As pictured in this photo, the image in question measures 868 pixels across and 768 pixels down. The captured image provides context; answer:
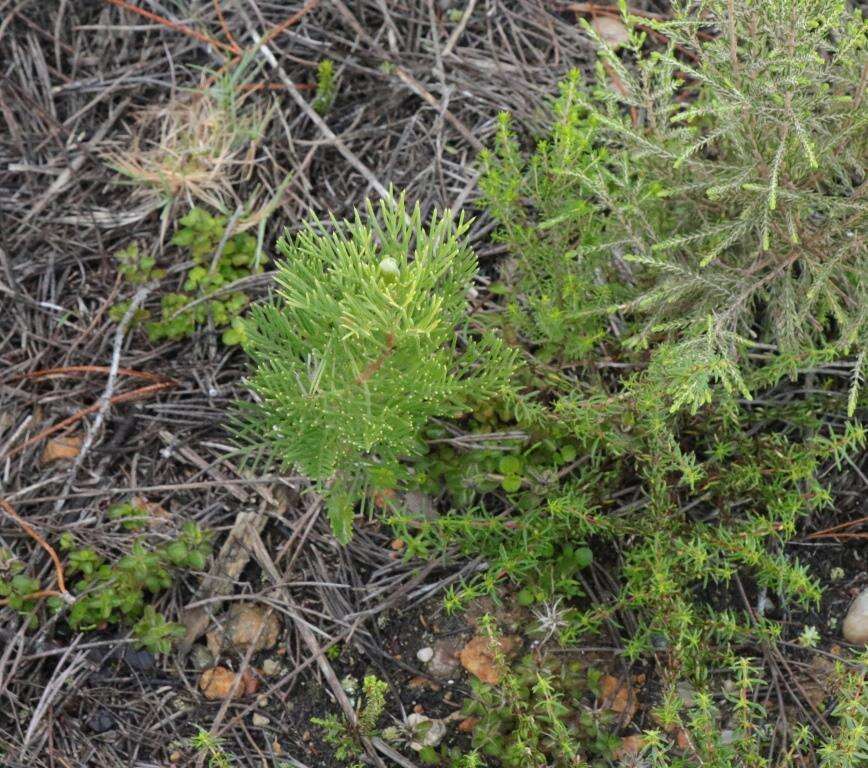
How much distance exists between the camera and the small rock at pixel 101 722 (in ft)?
9.41

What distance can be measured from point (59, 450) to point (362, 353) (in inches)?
50.3

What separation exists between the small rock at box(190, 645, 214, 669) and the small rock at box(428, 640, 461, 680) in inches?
25.8

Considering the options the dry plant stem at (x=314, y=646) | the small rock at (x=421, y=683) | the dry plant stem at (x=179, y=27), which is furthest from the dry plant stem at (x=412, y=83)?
the small rock at (x=421, y=683)

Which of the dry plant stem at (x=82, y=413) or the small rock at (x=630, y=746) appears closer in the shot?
the small rock at (x=630, y=746)

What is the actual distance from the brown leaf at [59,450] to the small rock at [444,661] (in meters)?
1.31

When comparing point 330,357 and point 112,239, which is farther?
point 112,239

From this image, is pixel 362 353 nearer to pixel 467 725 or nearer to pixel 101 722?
pixel 467 725

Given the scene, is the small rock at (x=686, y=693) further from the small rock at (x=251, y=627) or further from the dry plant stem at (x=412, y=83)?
the dry plant stem at (x=412, y=83)

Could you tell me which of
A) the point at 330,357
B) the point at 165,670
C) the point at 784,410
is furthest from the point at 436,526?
the point at 784,410

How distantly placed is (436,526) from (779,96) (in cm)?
148

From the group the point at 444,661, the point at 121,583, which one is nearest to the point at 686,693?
the point at 444,661

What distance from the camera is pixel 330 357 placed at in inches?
98.2

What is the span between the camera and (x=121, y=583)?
289cm

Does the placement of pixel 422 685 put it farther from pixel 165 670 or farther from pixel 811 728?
pixel 811 728
